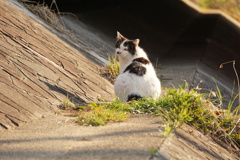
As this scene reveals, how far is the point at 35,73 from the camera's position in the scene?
691 cm

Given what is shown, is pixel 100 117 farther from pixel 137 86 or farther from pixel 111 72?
pixel 111 72

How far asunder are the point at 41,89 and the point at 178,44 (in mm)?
11575

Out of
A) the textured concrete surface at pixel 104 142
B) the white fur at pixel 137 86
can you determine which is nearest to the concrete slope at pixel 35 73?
the textured concrete surface at pixel 104 142

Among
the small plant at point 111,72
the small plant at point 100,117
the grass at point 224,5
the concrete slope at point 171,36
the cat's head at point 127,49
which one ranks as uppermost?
the cat's head at point 127,49

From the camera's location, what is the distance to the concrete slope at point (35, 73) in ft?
19.0

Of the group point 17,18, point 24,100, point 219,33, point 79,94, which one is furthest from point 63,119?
point 219,33

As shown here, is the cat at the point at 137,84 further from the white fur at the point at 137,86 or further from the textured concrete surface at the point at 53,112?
the textured concrete surface at the point at 53,112

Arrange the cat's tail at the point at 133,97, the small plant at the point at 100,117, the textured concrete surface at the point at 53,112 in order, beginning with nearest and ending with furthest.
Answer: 1. the textured concrete surface at the point at 53,112
2. the small plant at the point at 100,117
3. the cat's tail at the point at 133,97

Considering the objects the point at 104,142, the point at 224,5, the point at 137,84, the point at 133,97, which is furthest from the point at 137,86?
the point at 224,5

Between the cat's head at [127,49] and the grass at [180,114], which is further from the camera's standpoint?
the cat's head at [127,49]

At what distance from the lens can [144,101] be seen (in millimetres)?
6367

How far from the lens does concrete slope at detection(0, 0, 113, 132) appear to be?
19.0ft

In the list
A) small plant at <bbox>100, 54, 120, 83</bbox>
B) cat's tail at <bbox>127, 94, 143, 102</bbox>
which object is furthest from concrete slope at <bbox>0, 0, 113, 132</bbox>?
cat's tail at <bbox>127, 94, 143, 102</bbox>

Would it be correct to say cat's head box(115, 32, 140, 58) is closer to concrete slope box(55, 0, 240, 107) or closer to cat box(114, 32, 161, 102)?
cat box(114, 32, 161, 102)
